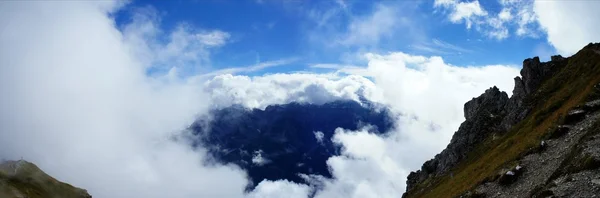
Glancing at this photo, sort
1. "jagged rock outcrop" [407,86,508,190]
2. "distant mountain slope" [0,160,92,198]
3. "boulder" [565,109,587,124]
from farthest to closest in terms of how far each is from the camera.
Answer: "distant mountain slope" [0,160,92,198] → "jagged rock outcrop" [407,86,508,190] → "boulder" [565,109,587,124]

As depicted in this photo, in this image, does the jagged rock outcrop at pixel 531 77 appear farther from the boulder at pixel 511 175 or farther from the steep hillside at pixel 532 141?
the boulder at pixel 511 175

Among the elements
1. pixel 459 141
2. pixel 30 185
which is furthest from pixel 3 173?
pixel 459 141

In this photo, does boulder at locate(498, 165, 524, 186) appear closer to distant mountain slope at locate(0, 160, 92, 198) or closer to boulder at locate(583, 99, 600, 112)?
boulder at locate(583, 99, 600, 112)

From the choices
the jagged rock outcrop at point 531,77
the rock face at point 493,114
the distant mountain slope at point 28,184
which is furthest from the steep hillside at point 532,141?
the distant mountain slope at point 28,184

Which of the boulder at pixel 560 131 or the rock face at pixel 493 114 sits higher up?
the rock face at pixel 493 114

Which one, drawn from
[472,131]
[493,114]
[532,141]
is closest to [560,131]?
[532,141]

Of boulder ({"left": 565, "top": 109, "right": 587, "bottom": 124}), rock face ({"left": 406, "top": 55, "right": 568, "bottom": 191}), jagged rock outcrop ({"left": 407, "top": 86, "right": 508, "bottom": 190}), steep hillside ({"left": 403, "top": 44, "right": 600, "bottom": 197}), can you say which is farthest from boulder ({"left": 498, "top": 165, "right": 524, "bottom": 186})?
jagged rock outcrop ({"left": 407, "top": 86, "right": 508, "bottom": 190})
